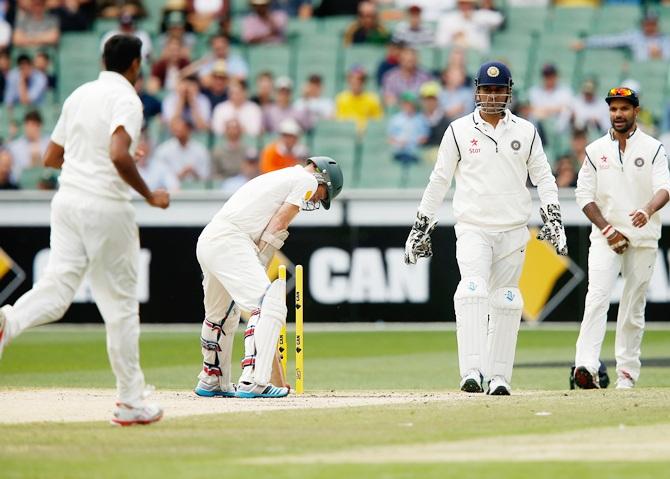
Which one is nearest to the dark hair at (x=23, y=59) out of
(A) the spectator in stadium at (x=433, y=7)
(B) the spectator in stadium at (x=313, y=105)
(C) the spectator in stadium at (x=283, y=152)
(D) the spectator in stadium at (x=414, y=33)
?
(B) the spectator in stadium at (x=313, y=105)

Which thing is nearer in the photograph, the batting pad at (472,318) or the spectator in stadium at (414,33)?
the batting pad at (472,318)

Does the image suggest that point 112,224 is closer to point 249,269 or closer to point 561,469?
point 249,269

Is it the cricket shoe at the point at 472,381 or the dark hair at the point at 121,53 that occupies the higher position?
the dark hair at the point at 121,53

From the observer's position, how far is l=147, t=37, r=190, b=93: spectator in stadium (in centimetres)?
2238

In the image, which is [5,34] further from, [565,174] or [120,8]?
[565,174]

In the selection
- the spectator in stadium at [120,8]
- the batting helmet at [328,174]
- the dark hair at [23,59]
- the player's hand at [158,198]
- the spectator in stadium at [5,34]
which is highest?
the spectator in stadium at [120,8]

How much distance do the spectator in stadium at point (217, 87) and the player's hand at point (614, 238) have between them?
36.2ft

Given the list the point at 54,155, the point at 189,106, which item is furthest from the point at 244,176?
the point at 54,155

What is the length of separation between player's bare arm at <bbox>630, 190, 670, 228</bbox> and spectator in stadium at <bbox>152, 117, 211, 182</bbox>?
10072 millimetres

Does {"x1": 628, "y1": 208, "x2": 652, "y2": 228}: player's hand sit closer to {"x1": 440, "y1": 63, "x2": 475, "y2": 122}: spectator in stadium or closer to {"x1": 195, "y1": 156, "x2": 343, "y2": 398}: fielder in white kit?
{"x1": 195, "y1": 156, "x2": 343, "y2": 398}: fielder in white kit

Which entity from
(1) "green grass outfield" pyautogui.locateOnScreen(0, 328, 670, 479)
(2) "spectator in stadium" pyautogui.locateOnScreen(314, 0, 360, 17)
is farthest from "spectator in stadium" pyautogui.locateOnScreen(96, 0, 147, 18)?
(1) "green grass outfield" pyautogui.locateOnScreen(0, 328, 670, 479)

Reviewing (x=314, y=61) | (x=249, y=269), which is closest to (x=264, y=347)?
(x=249, y=269)

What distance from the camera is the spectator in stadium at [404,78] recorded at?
21844 millimetres

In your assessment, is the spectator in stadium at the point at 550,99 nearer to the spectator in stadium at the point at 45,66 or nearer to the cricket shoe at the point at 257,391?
the spectator in stadium at the point at 45,66
